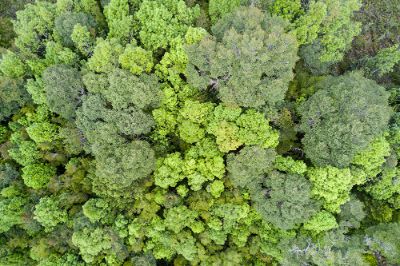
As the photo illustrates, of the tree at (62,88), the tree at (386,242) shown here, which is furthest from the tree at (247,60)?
the tree at (386,242)

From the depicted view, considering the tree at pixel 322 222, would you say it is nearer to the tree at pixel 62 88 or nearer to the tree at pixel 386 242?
the tree at pixel 386 242

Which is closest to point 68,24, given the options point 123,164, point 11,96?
point 11,96

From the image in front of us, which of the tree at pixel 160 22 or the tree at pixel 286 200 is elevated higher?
the tree at pixel 160 22

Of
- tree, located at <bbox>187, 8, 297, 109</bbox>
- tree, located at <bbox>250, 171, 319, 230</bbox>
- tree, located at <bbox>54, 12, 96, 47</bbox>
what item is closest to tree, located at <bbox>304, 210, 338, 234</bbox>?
tree, located at <bbox>250, 171, 319, 230</bbox>

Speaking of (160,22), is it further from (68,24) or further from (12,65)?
(12,65)

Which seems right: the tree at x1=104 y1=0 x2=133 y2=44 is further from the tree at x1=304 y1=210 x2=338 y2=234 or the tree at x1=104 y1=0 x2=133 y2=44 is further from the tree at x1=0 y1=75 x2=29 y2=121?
the tree at x1=304 y1=210 x2=338 y2=234
